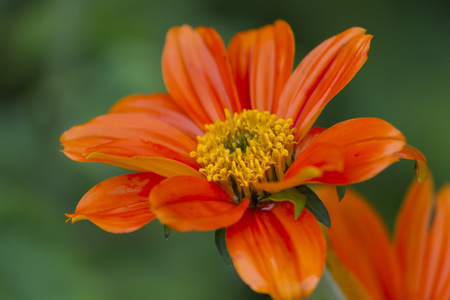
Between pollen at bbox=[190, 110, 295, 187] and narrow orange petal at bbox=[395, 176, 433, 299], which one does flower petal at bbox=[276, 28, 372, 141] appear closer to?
pollen at bbox=[190, 110, 295, 187]

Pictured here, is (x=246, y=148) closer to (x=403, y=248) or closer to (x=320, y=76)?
(x=320, y=76)

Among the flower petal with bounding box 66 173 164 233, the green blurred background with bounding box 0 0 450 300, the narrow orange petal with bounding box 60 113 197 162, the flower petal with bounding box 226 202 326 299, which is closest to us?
the flower petal with bounding box 226 202 326 299

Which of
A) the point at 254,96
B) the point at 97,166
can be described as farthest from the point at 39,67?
the point at 254,96

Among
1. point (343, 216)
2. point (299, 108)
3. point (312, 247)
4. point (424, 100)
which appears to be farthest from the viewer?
point (424, 100)

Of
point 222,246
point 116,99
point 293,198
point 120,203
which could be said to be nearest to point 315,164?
point 293,198

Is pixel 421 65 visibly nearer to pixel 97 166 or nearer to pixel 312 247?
pixel 97 166

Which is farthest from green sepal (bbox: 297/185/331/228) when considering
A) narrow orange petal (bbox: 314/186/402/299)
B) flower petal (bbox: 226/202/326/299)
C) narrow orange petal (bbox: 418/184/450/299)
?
narrow orange petal (bbox: 418/184/450/299)
